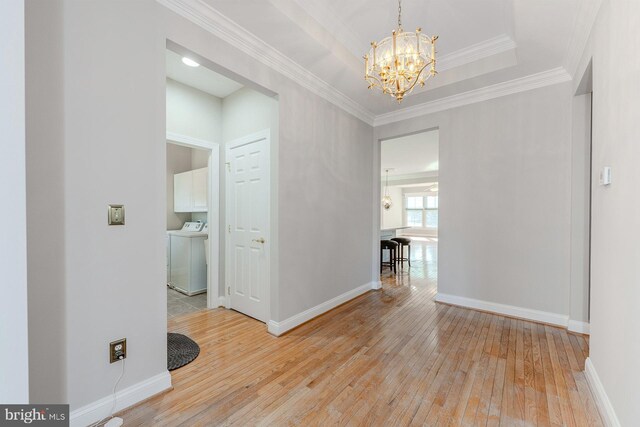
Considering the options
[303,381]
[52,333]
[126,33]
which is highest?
[126,33]

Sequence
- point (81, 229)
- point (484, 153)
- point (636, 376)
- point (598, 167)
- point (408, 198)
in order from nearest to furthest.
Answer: point (636, 376)
point (81, 229)
point (598, 167)
point (484, 153)
point (408, 198)

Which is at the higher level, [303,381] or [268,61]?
[268,61]

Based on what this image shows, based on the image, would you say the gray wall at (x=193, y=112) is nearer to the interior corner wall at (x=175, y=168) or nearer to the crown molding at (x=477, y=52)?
the interior corner wall at (x=175, y=168)

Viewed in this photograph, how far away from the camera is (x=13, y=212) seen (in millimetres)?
1172

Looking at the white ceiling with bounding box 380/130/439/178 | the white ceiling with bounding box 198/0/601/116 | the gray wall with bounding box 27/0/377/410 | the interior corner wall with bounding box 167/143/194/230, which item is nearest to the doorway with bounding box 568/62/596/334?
the white ceiling with bounding box 198/0/601/116

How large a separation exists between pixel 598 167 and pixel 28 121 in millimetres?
3565

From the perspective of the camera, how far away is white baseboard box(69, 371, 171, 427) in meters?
1.52

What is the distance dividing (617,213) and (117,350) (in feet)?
10.3

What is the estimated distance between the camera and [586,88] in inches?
106

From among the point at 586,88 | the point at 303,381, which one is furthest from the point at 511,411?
the point at 586,88

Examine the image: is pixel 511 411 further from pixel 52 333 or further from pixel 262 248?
pixel 52 333

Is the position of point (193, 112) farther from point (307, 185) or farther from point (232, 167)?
point (307, 185)

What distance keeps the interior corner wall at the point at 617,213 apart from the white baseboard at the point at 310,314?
7.95ft

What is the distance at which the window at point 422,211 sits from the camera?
13703 mm
